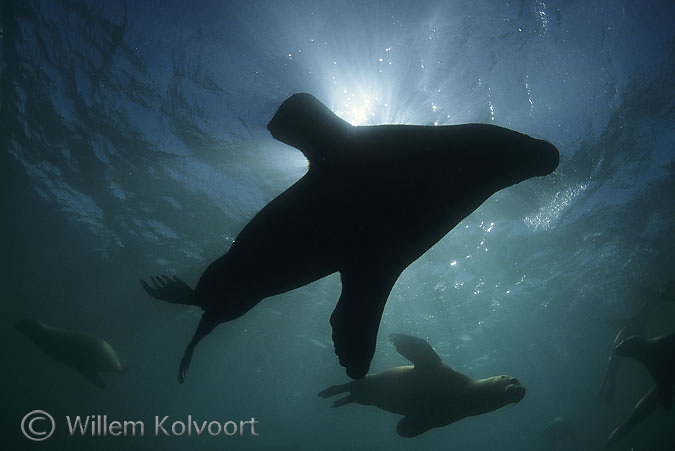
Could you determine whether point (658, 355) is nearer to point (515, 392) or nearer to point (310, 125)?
point (515, 392)

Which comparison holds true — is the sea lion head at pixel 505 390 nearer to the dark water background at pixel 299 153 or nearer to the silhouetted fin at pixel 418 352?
the silhouetted fin at pixel 418 352

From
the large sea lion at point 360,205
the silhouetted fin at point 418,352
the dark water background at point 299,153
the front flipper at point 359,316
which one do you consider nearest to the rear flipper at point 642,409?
the dark water background at point 299,153

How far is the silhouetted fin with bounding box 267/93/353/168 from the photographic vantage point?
2381 mm

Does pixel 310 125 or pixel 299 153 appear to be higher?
pixel 299 153

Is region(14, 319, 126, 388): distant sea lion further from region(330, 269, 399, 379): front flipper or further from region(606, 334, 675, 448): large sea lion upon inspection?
region(606, 334, 675, 448): large sea lion

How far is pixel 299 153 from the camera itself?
9703 millimetres

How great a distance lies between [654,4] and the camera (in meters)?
7.49

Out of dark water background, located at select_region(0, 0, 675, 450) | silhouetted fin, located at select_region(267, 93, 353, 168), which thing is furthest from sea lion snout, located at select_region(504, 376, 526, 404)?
dark water background, located at select_region(0, 0, 675, 450)

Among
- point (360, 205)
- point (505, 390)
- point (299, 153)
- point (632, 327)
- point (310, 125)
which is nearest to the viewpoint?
point (310, 125)

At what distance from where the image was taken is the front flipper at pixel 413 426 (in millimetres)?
6516

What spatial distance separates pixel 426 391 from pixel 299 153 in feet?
23.5

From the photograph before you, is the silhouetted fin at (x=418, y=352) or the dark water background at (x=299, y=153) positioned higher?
the dark water background at (x=299, y=153)

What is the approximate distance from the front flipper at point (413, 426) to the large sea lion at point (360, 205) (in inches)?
170

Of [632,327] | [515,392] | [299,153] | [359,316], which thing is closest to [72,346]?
[299,153]
